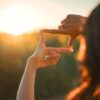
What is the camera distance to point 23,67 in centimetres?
1158

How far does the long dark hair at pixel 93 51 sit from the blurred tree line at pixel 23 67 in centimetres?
897

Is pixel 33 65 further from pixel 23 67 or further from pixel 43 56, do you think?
pixel 23 67

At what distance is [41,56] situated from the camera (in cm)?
188

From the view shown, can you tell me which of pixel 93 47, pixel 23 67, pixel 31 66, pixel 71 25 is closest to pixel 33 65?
pixel 31 66

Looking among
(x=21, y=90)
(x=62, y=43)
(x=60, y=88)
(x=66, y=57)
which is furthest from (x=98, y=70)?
(x=60, y=88)

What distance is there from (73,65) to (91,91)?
1110 cm

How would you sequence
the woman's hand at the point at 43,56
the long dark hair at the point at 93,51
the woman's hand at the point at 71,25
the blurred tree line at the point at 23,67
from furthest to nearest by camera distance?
the blurred tree line at the point at 23,67
the woman's hand at the point at 43,56
the woman's hand at the point at 71,25
the long dark hair at the point at 93,51

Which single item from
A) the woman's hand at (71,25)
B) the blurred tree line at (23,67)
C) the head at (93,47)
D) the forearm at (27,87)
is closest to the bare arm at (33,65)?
the forearm at (27,87)

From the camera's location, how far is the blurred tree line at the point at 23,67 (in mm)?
11008

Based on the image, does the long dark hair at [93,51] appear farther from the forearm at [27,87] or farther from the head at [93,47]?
the forearm at [27,87]

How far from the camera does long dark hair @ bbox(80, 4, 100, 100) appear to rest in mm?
1291

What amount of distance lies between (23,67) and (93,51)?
407 inches

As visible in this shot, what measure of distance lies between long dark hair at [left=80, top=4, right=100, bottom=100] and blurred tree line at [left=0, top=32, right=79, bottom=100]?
8971mm

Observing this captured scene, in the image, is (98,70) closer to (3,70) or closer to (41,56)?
(41,56)
